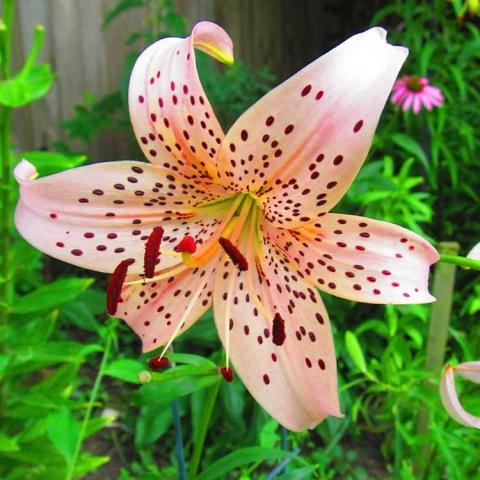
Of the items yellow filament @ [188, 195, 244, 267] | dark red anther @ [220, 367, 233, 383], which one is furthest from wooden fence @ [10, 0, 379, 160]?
dark red anther @ [220, 367, 233, 383]

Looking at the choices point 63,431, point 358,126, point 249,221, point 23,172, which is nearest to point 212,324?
point 63,431

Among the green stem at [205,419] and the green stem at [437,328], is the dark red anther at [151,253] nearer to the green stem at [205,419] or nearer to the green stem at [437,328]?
the green stem at [205,419]

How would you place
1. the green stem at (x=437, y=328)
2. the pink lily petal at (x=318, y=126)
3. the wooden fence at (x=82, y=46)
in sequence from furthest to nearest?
1. the wooden fence at (x=82, y=46)
2. the green stem at (x=437, y=328)
3. the pink lily petal at (x=318, y=126)

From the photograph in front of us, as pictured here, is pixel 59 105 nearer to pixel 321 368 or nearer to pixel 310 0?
pixel 310 0

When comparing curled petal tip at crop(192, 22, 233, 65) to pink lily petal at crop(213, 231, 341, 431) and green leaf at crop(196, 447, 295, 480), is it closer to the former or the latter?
pink lily petal at crop(213, 231, 341, 431)

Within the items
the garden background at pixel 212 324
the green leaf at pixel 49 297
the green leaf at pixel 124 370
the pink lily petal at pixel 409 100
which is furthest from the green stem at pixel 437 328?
the pink lily petal at pixel 409 100

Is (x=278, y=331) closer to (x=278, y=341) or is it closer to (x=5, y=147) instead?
(x=278, y=341)
